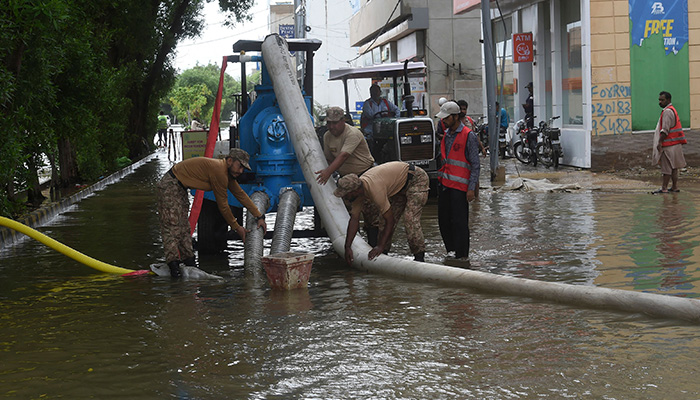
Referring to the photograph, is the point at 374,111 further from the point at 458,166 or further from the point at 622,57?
the point at 622,57

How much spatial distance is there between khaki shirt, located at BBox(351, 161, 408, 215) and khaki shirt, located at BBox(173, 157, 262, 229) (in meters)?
1.20

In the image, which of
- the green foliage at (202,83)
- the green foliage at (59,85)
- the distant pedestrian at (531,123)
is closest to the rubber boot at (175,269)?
the green foliage at (59,85)

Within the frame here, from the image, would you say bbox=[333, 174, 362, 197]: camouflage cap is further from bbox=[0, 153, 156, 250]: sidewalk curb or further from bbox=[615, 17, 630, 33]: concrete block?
bbox=[615, 17, 630, 33]: concrete block

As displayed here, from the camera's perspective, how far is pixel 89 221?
48.7ft

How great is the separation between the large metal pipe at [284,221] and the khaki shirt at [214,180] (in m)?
0.54

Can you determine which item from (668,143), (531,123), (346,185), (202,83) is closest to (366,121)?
(668,143)

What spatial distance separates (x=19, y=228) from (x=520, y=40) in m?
17.8

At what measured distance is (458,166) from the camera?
9.56 meters

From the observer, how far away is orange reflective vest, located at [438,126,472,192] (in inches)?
374

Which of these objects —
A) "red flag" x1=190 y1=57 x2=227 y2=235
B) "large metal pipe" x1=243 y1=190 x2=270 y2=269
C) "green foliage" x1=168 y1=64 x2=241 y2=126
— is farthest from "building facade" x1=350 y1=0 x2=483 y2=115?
"green foliage" x1=168 y1=64 x2=241 y2=126

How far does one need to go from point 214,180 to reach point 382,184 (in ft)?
5.51

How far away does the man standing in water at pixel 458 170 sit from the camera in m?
9.46

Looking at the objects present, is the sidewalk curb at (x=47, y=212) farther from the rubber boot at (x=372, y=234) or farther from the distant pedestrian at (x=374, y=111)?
the distant pedestrian at (x=374, y=111)

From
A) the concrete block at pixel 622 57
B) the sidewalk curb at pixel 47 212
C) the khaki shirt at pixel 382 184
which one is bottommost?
the sidewalk curb at pixel 47 212
